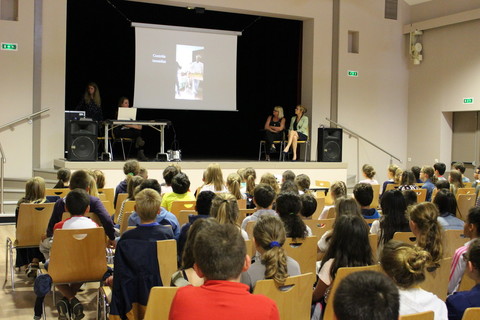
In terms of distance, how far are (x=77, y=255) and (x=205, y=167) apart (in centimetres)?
639

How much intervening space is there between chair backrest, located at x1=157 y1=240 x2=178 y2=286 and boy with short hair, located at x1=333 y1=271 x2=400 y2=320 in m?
1.81

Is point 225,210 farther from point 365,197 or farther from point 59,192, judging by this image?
point 59,192

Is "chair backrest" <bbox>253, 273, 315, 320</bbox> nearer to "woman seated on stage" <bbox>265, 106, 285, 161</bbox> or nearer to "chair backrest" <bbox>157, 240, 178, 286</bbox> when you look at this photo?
"chair backrest" <bbox>157, 240, 178, 286</bbox>

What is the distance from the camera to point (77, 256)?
3746mm

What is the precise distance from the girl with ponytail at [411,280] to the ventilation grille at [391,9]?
451 inches

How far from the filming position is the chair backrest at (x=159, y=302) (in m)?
2.39

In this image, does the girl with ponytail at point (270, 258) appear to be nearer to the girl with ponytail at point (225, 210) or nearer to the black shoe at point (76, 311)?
the girl with ponytail at point (225, 210)

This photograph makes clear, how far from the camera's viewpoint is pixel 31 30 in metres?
9.77

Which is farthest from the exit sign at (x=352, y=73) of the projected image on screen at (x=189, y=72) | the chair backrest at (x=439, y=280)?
the chair backrest at (x=439, y=280)

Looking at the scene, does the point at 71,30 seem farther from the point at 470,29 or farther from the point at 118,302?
the point at 118,302

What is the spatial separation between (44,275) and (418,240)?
2361 millimetres

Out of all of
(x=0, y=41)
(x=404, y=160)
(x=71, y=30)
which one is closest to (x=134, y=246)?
(x=0, y=41)

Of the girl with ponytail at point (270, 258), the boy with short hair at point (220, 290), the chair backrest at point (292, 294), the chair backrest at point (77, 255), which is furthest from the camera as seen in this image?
the chair backrest at point (77, 255)

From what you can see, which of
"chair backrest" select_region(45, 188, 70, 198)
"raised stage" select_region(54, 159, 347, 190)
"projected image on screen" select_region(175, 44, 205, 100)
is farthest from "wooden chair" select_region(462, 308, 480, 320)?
"projected image on screen" select_region(175, 44, 205, 100)
